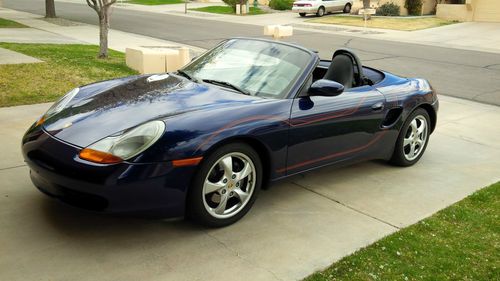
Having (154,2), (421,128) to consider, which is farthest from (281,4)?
(421,128)

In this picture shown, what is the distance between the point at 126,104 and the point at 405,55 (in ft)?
43.8

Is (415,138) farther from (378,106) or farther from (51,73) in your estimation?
(51,73)

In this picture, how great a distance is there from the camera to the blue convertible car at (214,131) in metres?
3.30

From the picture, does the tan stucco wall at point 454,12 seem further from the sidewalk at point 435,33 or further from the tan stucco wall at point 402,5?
the tan stucco wall at point 402,5

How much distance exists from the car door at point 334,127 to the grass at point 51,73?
4.59m

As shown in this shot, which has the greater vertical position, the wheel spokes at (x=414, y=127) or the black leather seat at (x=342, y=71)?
the black leather seat at (x=342, y=71)

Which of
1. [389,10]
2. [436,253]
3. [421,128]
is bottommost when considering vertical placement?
[436,253]

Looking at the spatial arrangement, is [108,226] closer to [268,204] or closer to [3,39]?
[268,204]

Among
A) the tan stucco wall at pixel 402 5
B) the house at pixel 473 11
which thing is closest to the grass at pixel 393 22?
the house at pixel 473 11

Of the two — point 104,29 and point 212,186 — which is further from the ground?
point 104,29

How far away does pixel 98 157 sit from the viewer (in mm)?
3264

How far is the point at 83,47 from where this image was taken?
42.8ft

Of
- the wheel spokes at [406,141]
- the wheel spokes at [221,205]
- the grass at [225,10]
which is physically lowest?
the wheel spokes at [221,205]

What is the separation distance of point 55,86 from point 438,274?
6.55 metres
